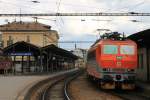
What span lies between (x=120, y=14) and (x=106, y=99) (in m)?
30.9

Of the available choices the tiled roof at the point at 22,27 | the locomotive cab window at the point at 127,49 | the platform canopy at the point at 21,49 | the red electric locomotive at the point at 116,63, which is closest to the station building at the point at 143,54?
the locomotive cab window at the point at 127,49

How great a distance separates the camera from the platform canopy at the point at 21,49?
189ft

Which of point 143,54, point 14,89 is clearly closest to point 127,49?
point 14,89

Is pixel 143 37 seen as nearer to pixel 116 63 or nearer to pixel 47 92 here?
pixel 116 63

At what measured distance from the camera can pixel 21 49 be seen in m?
60.7

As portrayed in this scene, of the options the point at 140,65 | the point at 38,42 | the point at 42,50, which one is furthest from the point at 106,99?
the point at 38,42

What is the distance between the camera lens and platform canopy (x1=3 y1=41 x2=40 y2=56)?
57.5 m

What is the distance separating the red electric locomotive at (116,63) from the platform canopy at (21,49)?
97.3ft

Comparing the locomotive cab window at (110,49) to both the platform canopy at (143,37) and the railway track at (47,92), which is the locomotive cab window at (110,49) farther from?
the railway track at (47,92)

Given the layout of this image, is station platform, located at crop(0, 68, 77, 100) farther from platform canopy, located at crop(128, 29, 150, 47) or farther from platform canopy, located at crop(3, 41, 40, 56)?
platform canopy, located at crop(3, 41, 40, 56)

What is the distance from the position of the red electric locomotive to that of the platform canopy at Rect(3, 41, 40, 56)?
2967 centimetres

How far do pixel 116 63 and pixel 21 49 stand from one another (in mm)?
34460

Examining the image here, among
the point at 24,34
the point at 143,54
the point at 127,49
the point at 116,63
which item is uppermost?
the point at 24,34

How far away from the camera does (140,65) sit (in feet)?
120
